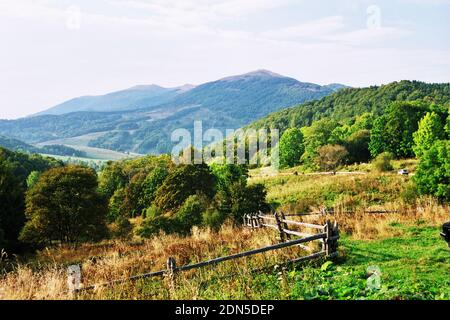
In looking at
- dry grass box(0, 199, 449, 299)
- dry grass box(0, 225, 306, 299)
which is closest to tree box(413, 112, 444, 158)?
dry grass box(0, 199, 449, 299)

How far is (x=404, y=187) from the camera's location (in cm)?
3631

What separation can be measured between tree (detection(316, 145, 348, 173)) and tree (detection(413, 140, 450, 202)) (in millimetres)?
31148

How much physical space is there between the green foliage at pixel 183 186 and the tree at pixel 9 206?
1443 centimetres

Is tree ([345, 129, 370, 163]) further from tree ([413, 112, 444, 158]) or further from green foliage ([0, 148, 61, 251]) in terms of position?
green foliage ([0, 148, 61, 251])

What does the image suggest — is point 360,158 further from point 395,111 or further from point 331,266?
point 331,266

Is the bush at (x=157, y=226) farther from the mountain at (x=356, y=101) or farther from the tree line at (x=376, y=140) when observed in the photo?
the mountain at (x=356, y=101)

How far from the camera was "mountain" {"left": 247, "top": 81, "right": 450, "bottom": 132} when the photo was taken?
153125mm

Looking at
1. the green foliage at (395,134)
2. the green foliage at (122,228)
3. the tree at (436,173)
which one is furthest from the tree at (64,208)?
the green foliage at (395,134)

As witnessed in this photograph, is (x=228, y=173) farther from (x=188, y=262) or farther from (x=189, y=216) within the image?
(x=188, y=262)

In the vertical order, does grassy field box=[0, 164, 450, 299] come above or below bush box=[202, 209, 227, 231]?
above

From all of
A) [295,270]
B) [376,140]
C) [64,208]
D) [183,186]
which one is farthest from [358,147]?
[295,270]

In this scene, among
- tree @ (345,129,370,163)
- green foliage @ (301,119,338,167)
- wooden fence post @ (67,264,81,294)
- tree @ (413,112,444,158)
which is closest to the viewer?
wooden fence post @ (67,264,81,294)

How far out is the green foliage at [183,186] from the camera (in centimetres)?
4284
